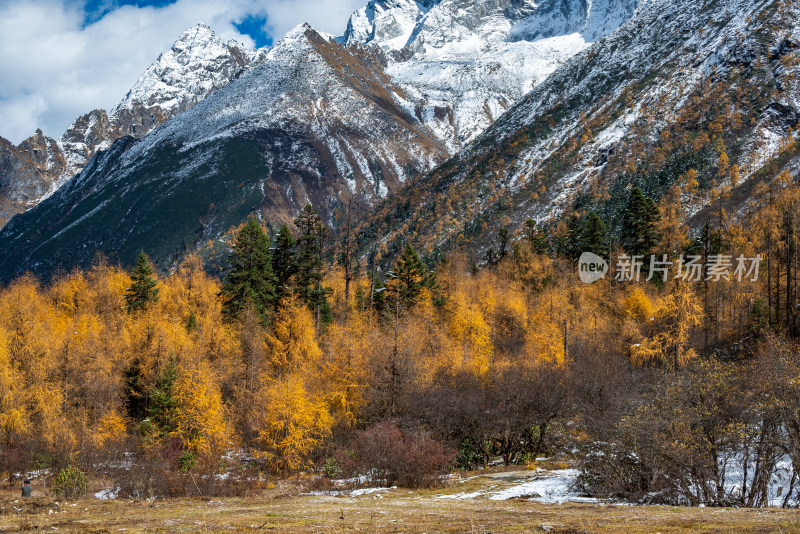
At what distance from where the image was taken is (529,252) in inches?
3044

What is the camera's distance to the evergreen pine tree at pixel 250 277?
54844mm

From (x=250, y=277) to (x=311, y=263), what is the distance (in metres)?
6.15

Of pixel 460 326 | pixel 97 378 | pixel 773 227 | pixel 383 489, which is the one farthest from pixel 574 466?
pixel 773 227

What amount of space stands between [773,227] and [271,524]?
59.7m

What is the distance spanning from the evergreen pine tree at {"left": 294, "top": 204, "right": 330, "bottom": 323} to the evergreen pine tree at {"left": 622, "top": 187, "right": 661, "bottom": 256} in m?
38.9

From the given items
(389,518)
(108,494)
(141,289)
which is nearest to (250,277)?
(141,289)

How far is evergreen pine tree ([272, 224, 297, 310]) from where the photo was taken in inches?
2297

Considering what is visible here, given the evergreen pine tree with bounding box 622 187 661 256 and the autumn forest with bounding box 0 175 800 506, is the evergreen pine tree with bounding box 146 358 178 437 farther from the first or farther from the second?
the evergreen pine tree with bounding box 622 187 661 256

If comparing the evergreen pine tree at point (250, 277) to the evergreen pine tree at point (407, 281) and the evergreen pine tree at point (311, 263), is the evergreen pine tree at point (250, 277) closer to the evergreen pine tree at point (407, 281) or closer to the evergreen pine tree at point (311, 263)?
the evergreen pine tree at point (311, 263)

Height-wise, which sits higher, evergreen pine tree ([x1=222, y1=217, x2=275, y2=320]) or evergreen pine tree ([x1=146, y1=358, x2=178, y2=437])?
evergreen pine tree ([x1=222, y1=217, x2=275, y2=320])

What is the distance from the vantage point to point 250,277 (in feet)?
182

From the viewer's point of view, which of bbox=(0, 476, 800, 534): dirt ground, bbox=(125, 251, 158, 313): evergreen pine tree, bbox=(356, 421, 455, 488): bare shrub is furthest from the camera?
bbox=(125, 251, 158, 313): evergreen pine tree

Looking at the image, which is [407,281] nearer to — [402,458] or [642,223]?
[642,223]

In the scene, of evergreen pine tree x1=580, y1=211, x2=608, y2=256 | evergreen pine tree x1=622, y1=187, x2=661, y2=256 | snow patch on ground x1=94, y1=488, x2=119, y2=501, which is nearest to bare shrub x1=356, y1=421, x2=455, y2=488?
snow patch on ground x1=94, y1=488, x2=119, y2=501
